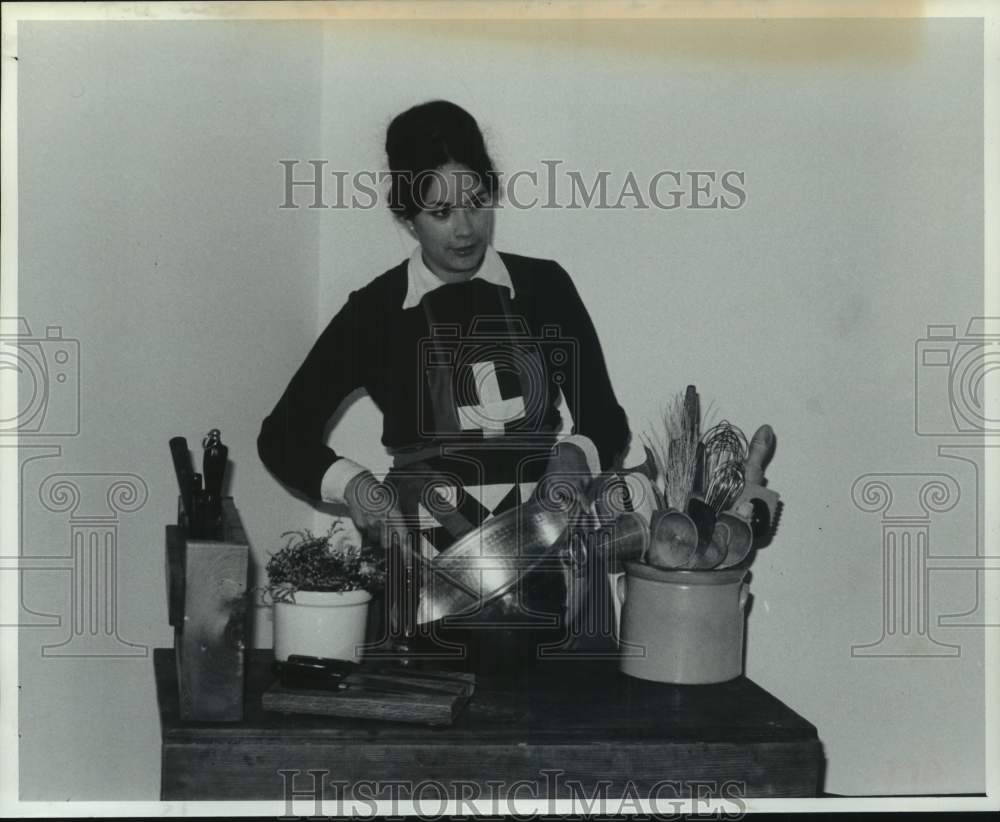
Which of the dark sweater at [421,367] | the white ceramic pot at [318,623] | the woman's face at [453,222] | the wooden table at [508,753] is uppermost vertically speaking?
the woman's face at [453,222]

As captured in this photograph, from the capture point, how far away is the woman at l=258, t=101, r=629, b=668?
1.54 metres

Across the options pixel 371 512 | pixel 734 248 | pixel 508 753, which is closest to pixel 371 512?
pixel 371 512

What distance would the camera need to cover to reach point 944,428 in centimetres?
156

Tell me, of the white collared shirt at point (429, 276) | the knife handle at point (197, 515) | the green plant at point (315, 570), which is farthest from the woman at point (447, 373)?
the knife handle at point (197, 515)

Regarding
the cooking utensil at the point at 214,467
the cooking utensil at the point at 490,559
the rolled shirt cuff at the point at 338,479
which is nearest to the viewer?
the cooking utensil at the point at 214,467

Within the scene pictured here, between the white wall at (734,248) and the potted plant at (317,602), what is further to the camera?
the white wall at (734,248)

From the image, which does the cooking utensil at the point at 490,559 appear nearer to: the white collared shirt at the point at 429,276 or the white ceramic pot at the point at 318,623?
the white ceramic pot at the point at 318,623

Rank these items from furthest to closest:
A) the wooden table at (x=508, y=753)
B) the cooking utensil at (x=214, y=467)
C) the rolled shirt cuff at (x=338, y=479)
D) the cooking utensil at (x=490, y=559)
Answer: the rolled shirt cuff at (x=338, y=479) → the cooking utensil at (x=490, y=559) → the cooking utensil at (x=214, y=467) → the wooden table at (x=508, y=753)

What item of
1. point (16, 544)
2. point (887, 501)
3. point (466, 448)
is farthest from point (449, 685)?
point (887, 501)

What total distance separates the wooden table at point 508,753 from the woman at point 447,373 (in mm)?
308

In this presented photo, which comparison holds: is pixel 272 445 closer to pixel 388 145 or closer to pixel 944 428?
pixel 388 145

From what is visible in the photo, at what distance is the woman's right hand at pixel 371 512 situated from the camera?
1.51m

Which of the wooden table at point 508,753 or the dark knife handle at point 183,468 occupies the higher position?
the dark knife handle at point 183,468

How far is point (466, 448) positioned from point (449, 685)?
0.33 m
